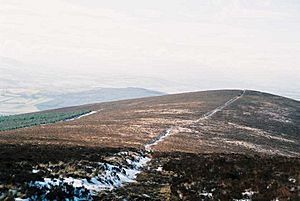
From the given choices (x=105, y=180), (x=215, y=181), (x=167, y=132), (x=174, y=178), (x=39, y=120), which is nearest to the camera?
(x=105, y=180)

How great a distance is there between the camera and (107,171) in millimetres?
23688

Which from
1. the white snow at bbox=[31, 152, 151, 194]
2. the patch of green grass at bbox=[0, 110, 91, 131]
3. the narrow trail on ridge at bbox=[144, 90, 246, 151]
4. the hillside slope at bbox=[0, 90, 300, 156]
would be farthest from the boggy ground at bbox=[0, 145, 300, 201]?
the patch of green grass at bbox=[0, 110, 91, 131]

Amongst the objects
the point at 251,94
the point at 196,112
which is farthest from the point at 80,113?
the point at 251,94

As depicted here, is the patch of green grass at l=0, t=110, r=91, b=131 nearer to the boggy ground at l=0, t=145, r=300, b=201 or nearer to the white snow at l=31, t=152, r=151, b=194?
the boggy ground at l=0, t=145, r=300, b=201

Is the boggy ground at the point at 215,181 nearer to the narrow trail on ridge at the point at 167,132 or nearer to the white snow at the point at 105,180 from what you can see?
the white snow at the point at 105,180

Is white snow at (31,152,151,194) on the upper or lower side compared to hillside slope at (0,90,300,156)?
upper

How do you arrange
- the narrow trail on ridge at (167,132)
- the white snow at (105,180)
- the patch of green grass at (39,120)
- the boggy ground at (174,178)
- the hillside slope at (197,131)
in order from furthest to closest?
the patch of green grass at (39,120) < the hillside slope at (197,131) < the narrow trail on ridge at (167,132) < the white snow at (105,180) < the boggy ground at (174,178)

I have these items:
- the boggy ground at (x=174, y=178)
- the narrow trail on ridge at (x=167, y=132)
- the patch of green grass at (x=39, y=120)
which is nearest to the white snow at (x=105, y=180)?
the boggy ground at (x=174, y=178)

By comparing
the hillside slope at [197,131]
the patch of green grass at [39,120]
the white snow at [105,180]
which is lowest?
the patch of green grass at [39,120]

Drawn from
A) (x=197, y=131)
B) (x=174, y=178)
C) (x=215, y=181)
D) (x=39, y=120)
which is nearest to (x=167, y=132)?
(x=197, y=131)

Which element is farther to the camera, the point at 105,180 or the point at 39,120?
the point at 39,120

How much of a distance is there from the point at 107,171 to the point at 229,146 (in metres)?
30.4

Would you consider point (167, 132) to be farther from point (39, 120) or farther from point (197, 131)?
point (39, 120)

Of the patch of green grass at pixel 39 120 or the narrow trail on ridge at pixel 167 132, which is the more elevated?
the narrow trail on ridge at pixel 167 132
